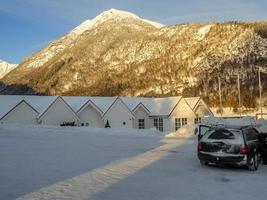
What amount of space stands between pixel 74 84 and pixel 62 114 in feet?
444

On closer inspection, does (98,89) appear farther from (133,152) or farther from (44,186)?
(44,186)

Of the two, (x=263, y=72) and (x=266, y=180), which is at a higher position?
(x=263, y=72)

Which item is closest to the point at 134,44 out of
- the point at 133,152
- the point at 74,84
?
the point at 74,84

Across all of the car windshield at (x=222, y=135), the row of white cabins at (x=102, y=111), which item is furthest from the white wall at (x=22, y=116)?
the car windshield at (x=222, y=135)

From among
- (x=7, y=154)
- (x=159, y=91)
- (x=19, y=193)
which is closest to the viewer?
(x=19, y=193)

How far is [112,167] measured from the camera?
16875 mm

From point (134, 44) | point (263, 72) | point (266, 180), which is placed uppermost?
point (134, 44)

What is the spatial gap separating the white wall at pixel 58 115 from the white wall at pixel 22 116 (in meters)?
1.19

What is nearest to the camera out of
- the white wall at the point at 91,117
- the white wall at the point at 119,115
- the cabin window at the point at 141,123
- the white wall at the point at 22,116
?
the white wall at the point at 22,116

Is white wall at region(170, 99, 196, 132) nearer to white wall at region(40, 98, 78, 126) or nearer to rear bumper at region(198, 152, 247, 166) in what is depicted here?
white wall at region(40, 98, 78, 126)

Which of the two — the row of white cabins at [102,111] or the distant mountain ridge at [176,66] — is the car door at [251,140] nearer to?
the row of white cabins at [102,111]

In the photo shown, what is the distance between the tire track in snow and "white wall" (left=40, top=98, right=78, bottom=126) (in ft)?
91.7

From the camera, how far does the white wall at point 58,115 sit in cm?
4624

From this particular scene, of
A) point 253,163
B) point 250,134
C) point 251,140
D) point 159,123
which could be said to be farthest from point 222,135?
point 159,123
